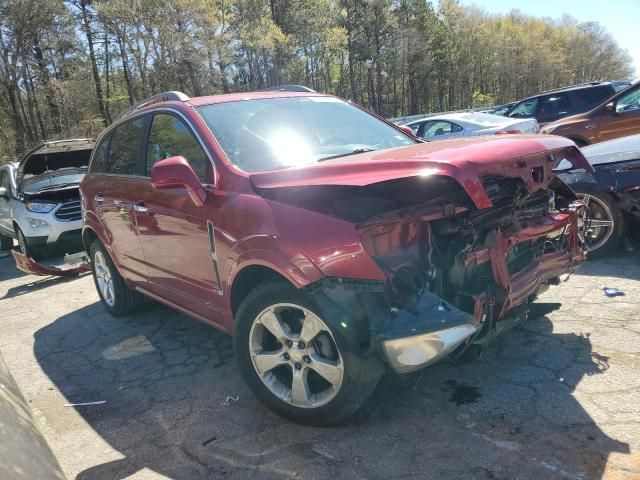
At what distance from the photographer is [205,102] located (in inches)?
148

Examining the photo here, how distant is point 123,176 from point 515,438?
362cm

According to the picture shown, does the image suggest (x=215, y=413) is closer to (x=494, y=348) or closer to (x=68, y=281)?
(x=494, y=348)

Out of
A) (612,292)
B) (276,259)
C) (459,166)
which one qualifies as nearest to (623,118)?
(612,292)

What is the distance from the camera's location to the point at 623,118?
8.73 meters

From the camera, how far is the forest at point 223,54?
31.4 meters

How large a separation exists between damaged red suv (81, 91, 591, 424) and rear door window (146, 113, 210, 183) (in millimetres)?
20

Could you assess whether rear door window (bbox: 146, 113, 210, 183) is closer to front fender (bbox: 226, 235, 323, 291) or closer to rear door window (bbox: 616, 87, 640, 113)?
front fender (bbox: 226, 235, 323, 291)

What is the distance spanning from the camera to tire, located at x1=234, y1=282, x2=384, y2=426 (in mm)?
2559

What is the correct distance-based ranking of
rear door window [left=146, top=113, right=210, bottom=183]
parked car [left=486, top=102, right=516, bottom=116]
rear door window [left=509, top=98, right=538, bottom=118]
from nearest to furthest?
rear door window [left=146, top=113, right=210, bottom=183], rear door window [left=509, top=98, right=538, bottom=118], parked car [left=486, top=102, right=516, bottom=116]

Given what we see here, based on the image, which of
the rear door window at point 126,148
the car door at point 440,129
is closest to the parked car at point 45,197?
the rear door window at point 126,148

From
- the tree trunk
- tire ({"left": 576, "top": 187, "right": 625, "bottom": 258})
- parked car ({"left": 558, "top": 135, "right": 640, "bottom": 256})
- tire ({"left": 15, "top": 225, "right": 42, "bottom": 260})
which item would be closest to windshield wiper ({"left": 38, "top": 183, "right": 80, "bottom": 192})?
tire ({"left": 15, "top": 225, "right": 42, "bottom": 260})

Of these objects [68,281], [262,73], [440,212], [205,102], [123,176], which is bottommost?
[68,281]

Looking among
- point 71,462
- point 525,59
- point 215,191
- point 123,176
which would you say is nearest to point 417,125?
point 123,176

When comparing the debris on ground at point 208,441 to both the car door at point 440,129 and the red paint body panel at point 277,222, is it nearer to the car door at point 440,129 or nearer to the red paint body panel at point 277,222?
the red paint body panel at point 277,222
